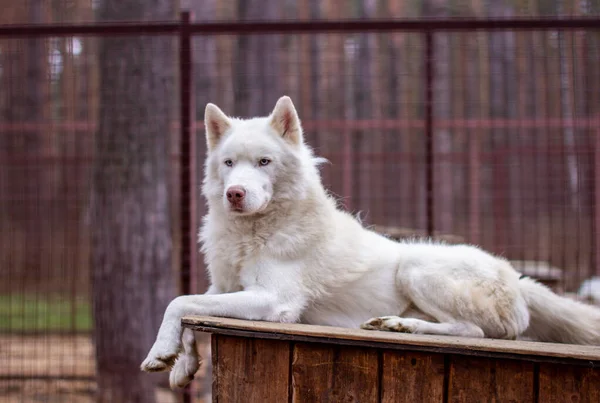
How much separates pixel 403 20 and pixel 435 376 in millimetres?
2803

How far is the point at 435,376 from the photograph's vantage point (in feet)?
9.32

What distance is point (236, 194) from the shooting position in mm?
3352

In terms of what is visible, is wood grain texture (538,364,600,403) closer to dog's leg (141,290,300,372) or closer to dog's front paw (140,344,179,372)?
dog's leg (141,290,300,372)

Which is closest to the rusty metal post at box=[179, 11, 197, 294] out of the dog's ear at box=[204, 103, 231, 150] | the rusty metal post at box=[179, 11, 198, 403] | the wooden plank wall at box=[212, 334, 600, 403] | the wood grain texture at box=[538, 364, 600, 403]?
the rusty metal post at box=[179, 11, 198, 403]

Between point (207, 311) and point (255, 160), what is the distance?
31.5 inches

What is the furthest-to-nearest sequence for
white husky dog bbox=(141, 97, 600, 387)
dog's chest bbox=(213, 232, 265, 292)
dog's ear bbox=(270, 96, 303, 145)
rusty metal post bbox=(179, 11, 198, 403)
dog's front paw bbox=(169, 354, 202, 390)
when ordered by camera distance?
rusty metal post bbox=(179, 11, 198, 403) → dog's ear bbox=(270, 96, 303, 145) → dog's chest bbox=(213, 232, 265, 292) → white husky dog bbox=(141, 97, 600, 387) → dog's front paw bbox=(169, 354, 202, 390)

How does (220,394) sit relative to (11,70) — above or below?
below

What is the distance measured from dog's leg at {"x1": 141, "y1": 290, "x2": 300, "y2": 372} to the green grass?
3.30 metres

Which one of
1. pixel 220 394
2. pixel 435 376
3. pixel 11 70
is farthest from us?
pixel 11 70

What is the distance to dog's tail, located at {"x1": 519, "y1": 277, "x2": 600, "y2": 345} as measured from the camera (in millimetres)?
3527

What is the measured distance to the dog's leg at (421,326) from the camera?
10.9 ft

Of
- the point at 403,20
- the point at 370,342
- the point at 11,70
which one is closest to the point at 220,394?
the point at 370,342

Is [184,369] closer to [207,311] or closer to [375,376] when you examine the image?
[207,311]

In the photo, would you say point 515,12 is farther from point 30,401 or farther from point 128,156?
point 30,401
